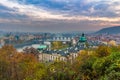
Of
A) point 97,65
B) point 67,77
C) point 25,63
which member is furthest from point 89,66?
point 25,63

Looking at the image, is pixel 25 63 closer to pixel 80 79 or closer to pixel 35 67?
pixel 35 67

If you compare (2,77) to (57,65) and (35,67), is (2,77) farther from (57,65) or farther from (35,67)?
(57,65)

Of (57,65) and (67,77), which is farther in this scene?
(57,65)

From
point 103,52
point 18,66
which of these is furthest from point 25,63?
point 103,52

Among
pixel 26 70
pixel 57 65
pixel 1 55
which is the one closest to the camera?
pixel 57 65

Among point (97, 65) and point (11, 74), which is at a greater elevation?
point (97, 65)

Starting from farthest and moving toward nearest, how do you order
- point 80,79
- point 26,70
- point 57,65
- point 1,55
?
1. point 1,55
2. point 26,70
3. point 57,65
4. point 80,79
